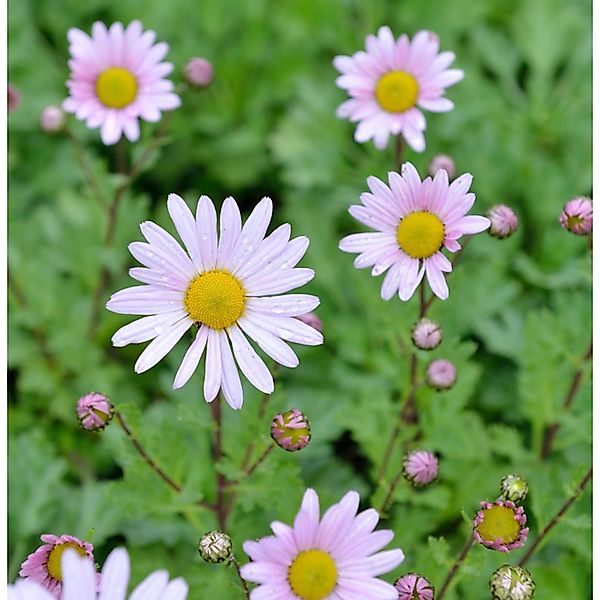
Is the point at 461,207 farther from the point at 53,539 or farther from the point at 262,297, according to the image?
the point at 53,539

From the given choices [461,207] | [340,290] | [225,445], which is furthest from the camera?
[340,290]

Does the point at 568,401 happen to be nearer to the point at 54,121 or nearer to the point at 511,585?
the point at 511,585

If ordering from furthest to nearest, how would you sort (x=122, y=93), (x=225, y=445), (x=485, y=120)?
1. (x=485, y=120)
2. (x=122, y=93)
3. (x=225, y=445)

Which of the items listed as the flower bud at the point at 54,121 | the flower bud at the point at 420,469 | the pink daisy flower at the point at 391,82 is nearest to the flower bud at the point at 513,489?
the flower bud at the point at 420,469

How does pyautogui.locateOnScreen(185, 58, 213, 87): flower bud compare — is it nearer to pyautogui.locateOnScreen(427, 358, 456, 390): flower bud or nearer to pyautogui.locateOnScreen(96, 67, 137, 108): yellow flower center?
pyautogui.locateOnScreen(96, 67, 137, 108): yellow flower center

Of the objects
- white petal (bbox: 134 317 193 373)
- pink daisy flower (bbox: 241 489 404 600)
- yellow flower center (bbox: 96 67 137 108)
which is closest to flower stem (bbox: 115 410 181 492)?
white petal (bbox: 134 317 193 373)

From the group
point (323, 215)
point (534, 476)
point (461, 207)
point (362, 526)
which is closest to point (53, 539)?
point (362, 526)
